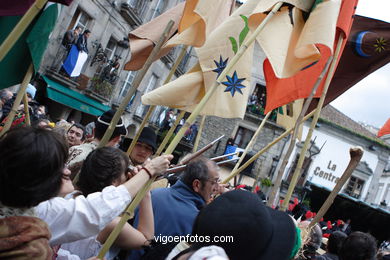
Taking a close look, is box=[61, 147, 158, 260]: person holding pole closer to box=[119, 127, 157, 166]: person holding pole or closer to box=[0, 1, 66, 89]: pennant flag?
box=[0, 1, 66, 89]: pennant flag

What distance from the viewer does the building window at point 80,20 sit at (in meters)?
11.9

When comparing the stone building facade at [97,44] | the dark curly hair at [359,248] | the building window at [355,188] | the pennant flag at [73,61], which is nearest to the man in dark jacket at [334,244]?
the dark curly hair at [359,248]

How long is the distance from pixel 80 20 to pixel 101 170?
11592 mm

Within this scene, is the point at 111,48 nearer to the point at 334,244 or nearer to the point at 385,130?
the point at 385,130

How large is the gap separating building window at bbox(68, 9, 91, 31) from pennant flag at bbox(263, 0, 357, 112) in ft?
33.6

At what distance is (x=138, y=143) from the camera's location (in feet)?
9.68

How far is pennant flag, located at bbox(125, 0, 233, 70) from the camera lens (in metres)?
Result: 2.58

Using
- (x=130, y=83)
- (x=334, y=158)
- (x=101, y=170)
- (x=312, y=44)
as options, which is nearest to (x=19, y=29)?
(x=101, y=170)

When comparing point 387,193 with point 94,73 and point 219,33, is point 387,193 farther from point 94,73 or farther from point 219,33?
point 219,33

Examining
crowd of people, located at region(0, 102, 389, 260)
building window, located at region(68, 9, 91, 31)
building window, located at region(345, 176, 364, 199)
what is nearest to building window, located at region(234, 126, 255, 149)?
building window, located at region(345, 176, 364, 199)

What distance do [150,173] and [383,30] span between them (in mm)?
2742

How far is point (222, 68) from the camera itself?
2.63 metres

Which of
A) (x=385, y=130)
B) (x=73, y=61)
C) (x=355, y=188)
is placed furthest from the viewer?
(x=355, y=188)

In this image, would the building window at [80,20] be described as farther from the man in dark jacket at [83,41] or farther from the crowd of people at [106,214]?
the crowd of people at [106,214]
